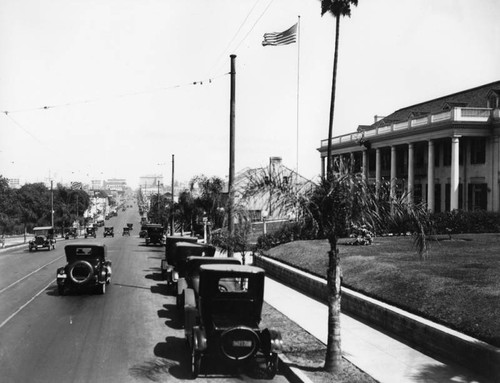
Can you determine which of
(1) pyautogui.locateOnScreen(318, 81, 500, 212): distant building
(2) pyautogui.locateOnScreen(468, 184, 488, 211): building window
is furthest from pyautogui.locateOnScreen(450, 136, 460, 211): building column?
(2) pyautogui.locateOnScreen(468, 184, 488, 211): building window

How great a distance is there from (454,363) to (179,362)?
542cm

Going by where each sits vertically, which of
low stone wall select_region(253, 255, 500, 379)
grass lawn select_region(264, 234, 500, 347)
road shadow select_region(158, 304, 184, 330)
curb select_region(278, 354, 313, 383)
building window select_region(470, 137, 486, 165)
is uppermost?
building window select_region(470, 137, 486, 165)

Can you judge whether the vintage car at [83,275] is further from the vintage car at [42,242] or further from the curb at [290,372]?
the vintage car at [42,242]

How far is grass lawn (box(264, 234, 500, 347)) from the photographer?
11.0m

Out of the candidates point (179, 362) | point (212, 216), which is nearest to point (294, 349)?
point (179, 362)

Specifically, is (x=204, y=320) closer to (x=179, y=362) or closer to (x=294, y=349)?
(x=179, y=362)

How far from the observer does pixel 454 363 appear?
377 inches

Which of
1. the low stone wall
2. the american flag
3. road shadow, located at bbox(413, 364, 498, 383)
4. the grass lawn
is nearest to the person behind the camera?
road shadow, located at bbox(413, 364, 498, 383)

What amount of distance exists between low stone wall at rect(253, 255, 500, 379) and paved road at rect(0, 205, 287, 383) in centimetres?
355

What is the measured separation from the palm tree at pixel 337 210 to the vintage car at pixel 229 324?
3.89 ft

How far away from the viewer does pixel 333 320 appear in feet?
31.0

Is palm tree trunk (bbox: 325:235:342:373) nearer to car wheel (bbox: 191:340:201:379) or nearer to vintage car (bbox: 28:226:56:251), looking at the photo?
car wheel (bbox: 191:340:201:379)

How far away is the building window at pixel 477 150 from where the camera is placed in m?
38.3

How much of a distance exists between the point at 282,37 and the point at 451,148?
24861mm
